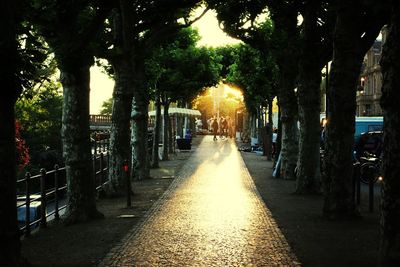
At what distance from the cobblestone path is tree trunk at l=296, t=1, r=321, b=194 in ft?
4.57

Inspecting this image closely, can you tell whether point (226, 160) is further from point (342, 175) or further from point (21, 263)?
point (21, 263)

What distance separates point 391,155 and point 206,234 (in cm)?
414

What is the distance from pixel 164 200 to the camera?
14117 millimetres

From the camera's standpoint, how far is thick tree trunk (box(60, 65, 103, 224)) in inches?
425

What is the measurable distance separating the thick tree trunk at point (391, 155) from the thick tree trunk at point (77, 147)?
6.26 m

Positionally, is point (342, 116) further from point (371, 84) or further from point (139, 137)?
point (371, 84)

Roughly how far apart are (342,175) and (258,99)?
72.0 ft

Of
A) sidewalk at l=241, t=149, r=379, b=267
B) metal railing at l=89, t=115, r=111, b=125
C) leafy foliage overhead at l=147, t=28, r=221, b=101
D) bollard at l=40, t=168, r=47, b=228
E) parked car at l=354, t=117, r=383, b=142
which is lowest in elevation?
sidewalk at l=241, t=149, r=379, b=267

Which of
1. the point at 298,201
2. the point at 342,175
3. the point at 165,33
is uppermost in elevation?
the point at 165,33

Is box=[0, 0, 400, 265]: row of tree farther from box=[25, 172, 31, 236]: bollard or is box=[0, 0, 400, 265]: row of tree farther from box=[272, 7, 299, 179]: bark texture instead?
box=[25, 172, 31, 236]: bollard

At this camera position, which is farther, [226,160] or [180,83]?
[180,83]

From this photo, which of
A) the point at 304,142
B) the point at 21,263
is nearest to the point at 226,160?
the point at 304,142

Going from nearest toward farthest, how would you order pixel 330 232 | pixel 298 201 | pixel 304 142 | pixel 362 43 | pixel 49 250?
pixel 49 250 → pixel 330 232 → pixel 362 43 → pixel 298 201 → pixel 304 142

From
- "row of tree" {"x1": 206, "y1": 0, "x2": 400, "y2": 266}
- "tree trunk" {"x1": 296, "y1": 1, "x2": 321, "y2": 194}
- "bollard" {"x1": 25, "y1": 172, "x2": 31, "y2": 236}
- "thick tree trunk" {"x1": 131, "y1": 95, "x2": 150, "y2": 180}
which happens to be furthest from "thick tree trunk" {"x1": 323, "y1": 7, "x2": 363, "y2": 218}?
"thick tree trunk" {"x1": 131, "y1": 95, "x2": 150, "y2": 180}
